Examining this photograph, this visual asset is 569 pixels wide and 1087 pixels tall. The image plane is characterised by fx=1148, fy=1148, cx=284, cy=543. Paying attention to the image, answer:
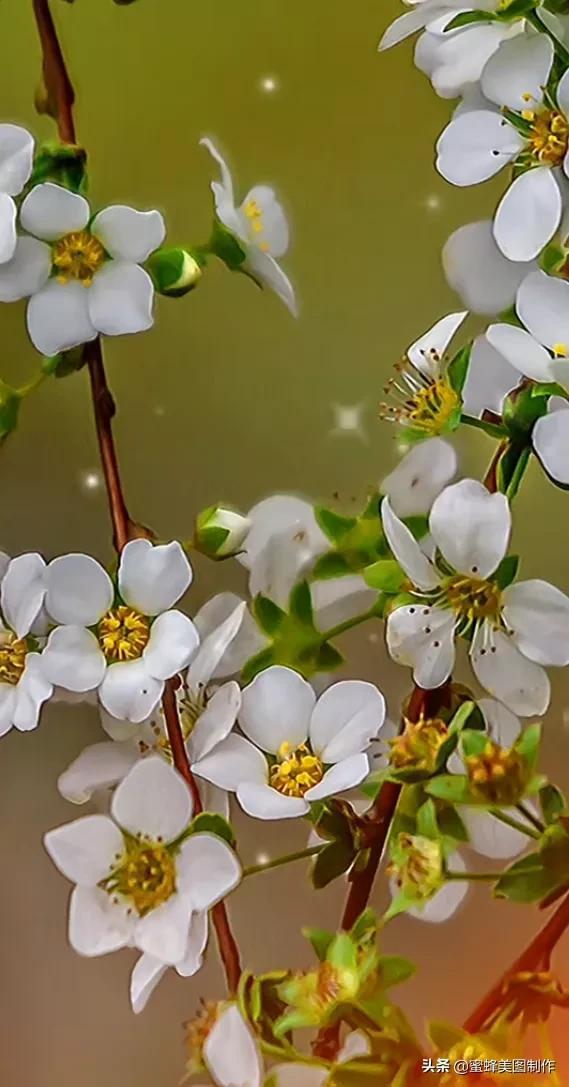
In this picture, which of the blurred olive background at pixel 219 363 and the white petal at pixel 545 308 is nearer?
the white petal at pixel 545 308

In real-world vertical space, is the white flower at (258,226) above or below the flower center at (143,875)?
above

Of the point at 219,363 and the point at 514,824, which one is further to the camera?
the point at 219,363

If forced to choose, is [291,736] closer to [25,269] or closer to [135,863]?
[135,863]

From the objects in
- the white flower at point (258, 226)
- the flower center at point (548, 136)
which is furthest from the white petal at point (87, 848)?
the flower center at point (548, 136)

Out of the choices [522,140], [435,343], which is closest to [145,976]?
[435,343]

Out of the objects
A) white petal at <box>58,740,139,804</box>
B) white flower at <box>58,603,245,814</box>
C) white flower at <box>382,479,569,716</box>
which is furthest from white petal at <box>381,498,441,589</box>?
white petal at <box>58,740,139,804</box>

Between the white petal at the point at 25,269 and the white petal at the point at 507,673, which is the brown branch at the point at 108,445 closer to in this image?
the white petal at the point at 25,269

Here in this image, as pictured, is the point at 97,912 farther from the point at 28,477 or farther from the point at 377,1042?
the point at 28,477
